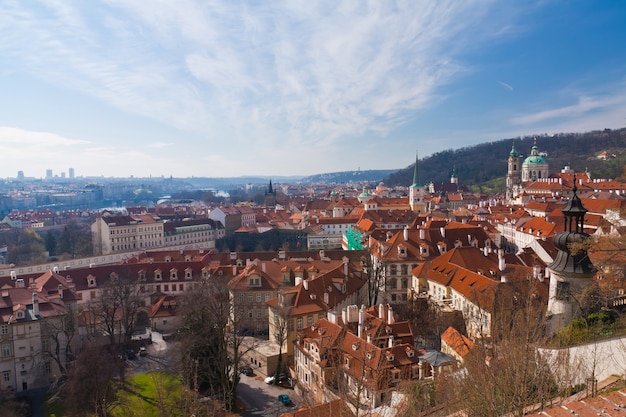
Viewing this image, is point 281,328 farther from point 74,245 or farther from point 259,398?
point 74,245

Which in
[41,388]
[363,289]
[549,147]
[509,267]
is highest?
[549,147]

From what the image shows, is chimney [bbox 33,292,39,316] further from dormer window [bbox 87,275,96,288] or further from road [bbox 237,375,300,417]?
road [bbox 237,375,300,417]

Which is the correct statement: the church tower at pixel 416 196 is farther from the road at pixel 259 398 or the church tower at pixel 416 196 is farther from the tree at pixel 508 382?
the tree at pixel 508 382

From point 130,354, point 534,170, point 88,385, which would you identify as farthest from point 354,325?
point 534,170

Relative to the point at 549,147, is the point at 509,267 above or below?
below

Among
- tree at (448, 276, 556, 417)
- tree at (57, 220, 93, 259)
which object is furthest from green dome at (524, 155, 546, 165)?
tree at (448, 276, 556, 417)

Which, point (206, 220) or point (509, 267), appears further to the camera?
point (206, 220)

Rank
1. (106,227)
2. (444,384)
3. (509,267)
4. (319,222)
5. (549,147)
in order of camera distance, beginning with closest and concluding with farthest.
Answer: (444,384) → (509,267) → (106,227) → (319,222) → (549,147)

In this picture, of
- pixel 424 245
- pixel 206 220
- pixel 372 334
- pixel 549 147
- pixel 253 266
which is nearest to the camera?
pixel 372 334

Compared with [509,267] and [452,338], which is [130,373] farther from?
[509,267]

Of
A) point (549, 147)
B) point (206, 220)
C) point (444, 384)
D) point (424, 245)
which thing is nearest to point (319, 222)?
point (206, 220)
